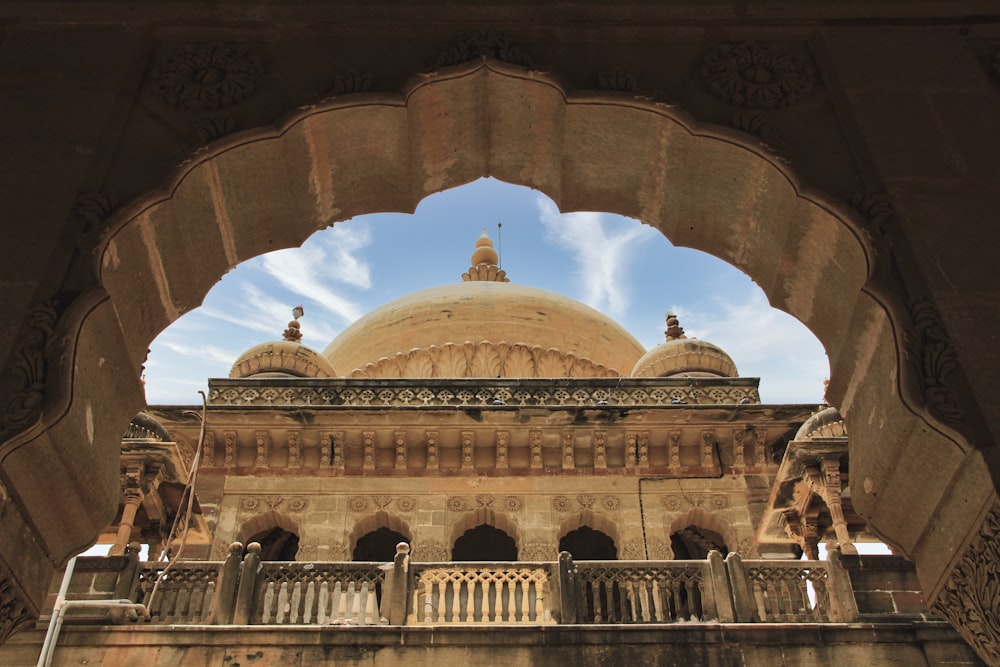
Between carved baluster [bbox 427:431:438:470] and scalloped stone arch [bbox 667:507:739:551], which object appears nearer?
scalloped stone arch [bbox 667:507:739:551]

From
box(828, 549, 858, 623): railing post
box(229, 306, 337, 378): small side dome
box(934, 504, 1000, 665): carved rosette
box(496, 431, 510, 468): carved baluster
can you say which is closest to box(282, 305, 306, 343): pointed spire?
box(229, 306, 337, 378): small side dome

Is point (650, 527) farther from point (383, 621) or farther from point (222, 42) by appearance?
point (222, 42)

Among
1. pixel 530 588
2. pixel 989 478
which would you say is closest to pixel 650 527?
pixel 530 588

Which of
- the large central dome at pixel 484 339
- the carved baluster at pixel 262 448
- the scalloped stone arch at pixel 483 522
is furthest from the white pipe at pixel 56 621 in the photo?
the large central dome at pixel 484 339

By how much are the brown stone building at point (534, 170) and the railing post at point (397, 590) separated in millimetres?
6086

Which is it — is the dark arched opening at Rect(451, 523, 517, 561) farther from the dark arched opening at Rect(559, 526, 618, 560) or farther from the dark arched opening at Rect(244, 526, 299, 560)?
the dark arched opening at Rect(244, 526, 299, 560)

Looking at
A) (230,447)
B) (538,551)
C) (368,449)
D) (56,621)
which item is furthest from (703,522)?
(56,621)

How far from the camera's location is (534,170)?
17.6ft

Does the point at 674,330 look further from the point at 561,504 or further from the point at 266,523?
the point at 266,523

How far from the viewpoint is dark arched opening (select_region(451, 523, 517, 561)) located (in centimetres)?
1617

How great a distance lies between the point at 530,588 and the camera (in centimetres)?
1092

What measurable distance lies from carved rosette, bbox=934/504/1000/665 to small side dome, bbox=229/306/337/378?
14.6 m

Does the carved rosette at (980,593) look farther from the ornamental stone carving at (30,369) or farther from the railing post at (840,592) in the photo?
the railing post at (840,592)

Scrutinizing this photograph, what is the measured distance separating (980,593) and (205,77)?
3889 millimetres
